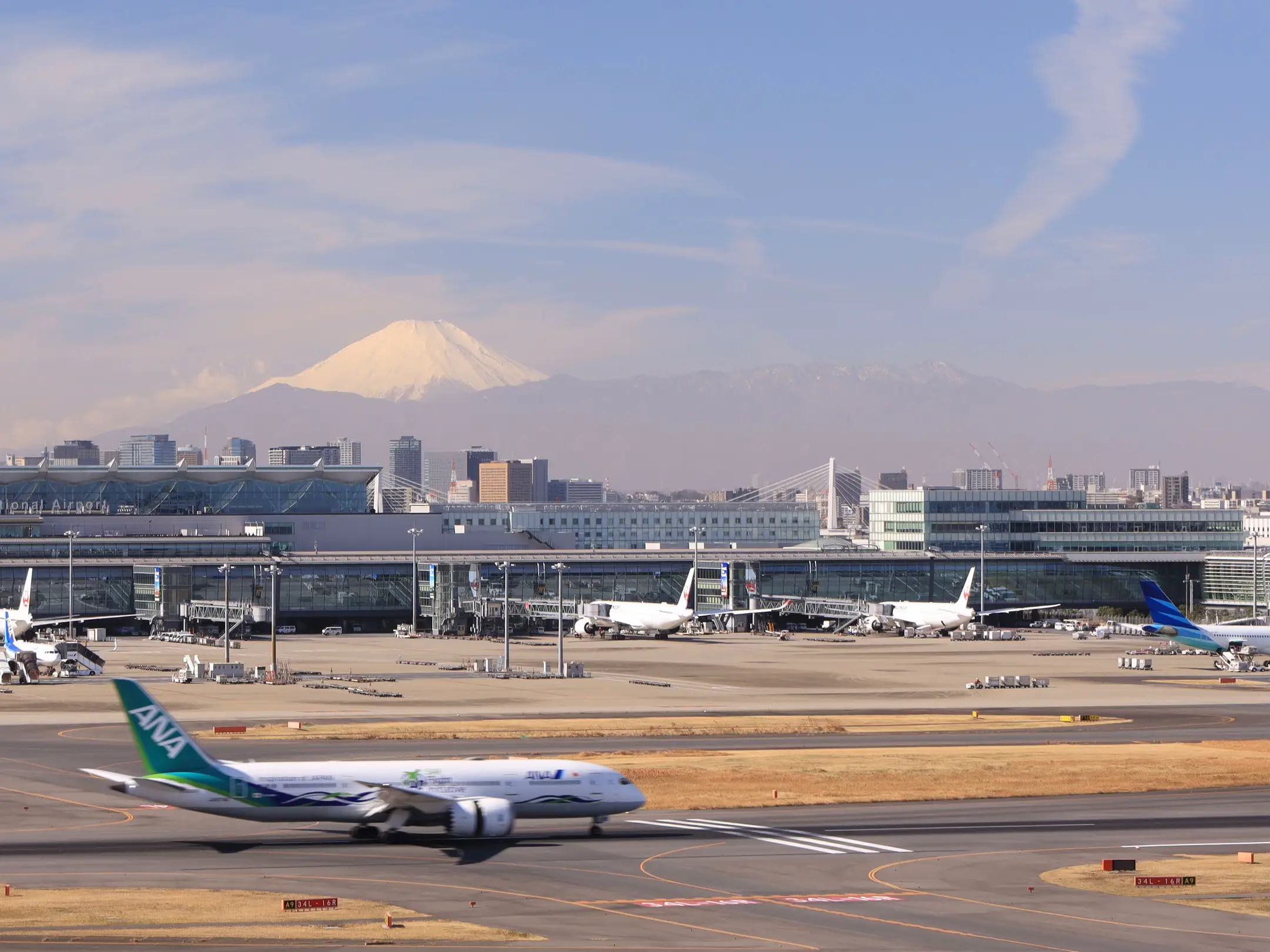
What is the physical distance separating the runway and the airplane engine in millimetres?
657

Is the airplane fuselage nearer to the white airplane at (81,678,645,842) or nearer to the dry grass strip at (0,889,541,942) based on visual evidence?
the white airplane at (81,678,645,842)

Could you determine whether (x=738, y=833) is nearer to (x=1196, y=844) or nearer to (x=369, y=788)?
(x=369, y=788)

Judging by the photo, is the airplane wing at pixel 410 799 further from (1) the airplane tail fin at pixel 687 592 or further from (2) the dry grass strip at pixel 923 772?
(1) the airplane tail fin at pixel 687 592

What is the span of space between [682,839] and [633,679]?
7679 cm

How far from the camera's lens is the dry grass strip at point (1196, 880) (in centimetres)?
5056

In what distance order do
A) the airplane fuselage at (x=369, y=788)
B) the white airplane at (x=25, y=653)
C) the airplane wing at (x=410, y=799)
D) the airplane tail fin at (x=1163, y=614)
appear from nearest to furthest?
1. the airplane fuselage at (x=369, y=788)
2. the airplane wing at (x=410, y=799)
3. the white airplane at (x=25, y=653)
4. the airplane tail fin at (x=1163, y=614)

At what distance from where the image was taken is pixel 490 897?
49.8 meters

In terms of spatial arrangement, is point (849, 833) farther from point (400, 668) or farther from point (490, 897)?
point (400, 668)

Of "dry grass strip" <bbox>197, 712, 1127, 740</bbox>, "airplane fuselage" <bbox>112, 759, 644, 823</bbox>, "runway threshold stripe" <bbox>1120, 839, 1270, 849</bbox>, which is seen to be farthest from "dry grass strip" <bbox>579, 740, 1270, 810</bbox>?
"runway threshold stripe" <bbox>1120, 839, 1270, 849</bbox>

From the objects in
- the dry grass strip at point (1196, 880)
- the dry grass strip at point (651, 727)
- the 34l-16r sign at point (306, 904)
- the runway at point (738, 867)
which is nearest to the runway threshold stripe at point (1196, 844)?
the runway at point (738, 867)

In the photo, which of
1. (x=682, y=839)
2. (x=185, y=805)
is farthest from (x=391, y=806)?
(x=682, y=839)

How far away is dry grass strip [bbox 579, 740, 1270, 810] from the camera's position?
238ft

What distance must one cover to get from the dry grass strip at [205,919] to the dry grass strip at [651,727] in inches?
1664

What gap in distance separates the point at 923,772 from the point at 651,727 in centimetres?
2309
